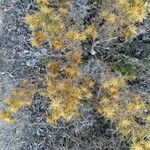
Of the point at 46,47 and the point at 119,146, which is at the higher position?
the point at 46,47

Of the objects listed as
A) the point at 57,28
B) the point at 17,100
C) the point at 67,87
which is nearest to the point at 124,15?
the point at 57,28

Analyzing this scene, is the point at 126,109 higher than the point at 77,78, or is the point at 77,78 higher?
the point at 77,78

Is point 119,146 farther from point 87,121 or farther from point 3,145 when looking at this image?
point 3,145

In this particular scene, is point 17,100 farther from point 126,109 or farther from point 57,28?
point 126,109

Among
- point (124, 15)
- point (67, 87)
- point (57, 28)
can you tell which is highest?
point (124, 15)

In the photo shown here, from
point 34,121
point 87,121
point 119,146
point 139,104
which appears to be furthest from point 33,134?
point 139,104

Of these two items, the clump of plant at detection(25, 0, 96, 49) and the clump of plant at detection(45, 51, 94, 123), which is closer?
the clump of plant at detection(45, 51, 94, 123)

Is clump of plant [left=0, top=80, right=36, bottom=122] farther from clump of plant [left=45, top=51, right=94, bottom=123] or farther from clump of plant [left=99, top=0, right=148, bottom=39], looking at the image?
clump of plant [left=99, top=0, right=148, bottom=39]

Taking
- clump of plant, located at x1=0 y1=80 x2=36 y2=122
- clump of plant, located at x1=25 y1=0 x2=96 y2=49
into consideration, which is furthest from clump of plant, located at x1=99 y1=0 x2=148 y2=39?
clump of plant, located at x1=0 y1=80 x2=36 y2=122

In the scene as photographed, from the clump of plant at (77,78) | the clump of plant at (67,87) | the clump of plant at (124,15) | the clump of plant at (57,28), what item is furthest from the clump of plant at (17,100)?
the clump of plant at (124,15)

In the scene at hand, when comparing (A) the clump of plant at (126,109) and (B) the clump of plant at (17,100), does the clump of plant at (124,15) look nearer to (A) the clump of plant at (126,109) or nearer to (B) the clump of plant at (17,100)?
(A) the clump of plant at (126,109)

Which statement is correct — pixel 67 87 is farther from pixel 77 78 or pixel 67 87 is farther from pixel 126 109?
pixel 126 109
